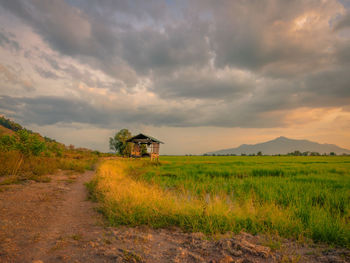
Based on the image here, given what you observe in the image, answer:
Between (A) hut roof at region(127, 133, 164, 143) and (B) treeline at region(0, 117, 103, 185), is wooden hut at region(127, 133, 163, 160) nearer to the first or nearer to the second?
(A) hut roof at region(127, 133, 164, 143)

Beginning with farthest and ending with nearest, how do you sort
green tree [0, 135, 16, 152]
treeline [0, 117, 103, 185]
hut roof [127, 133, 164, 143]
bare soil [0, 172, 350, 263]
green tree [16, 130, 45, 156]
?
hut roof [127, 133, 164, 143] < green tree [16, 130, 45, 156] < green tree [0, 135, 16, 152] < treeline [0, 117, 103, 185] < bare soil [0, 172, 350, 263]

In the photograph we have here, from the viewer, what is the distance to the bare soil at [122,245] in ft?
9.86

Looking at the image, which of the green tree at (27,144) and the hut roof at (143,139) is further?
the hut roof at (143,139)

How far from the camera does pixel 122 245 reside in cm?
350

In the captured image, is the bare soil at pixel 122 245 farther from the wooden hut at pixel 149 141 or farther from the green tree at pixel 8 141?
the wooden hut at pixel 149 141

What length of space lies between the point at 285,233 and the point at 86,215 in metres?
5.30

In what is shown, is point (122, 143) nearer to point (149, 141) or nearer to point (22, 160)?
point (149, 141)

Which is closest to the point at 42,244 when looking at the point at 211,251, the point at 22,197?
the point at 211,251

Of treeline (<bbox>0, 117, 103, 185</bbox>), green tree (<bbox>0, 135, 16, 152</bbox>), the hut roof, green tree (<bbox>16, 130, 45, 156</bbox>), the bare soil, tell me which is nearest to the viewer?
the bare soil

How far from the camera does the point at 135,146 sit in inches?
1441

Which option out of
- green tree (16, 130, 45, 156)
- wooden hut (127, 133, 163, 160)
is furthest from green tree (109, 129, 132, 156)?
green tree (16, 130, 45, 156)

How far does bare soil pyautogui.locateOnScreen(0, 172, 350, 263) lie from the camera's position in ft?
9.86

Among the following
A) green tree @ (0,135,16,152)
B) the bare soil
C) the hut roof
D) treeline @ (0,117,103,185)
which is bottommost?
the bare soil

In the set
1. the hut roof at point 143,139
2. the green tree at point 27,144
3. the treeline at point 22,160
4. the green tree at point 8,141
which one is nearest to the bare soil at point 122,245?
the treeline at point 22,160
